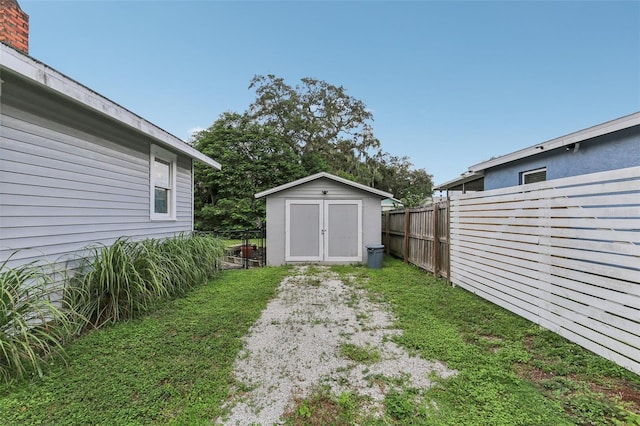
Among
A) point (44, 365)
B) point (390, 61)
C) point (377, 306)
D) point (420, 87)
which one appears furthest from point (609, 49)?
point (44, 365)

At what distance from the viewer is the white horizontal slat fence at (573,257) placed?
8.10ft

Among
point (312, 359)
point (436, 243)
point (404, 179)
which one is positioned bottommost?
point (312, 359)

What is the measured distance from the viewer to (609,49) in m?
8.01

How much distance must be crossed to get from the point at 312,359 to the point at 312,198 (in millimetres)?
5653

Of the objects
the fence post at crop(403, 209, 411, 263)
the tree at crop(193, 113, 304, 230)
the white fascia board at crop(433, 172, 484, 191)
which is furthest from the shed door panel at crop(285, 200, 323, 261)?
the tree at crop(193, 113, 304, 230)

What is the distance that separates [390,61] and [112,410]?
13.5 meters

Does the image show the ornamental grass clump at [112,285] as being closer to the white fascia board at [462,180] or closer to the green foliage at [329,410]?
the green foliage at [329,410]

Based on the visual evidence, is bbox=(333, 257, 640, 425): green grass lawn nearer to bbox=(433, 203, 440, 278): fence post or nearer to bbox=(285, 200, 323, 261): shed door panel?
bbox=(433, 203, 440, 278): fence post

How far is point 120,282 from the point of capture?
3562 millimetres

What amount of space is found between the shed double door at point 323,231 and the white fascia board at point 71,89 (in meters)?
3.92

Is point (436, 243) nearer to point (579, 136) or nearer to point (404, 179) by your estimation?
point (579, 136)

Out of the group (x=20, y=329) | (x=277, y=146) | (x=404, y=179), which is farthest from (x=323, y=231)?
(x=404, y=179)

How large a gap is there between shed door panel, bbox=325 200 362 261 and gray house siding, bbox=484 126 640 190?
4187 mm

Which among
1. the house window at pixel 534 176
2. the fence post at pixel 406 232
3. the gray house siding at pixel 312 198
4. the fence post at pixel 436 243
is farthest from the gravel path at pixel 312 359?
the house window at pixel 534 176
